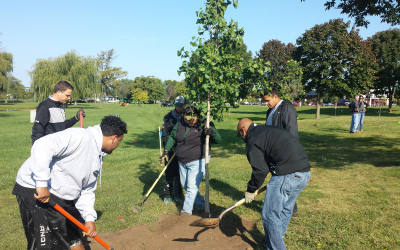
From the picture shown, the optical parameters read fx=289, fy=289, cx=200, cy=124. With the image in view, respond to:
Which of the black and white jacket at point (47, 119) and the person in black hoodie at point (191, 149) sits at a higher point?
the black and white jacket at point (47, 119)

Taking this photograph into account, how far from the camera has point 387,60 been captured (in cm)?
3659

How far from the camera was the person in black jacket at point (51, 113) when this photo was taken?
16.0 feet

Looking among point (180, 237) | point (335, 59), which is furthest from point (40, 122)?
point (335, 59)

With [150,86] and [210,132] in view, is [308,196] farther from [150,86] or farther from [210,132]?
[150,86]

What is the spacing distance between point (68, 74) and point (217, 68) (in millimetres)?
49241

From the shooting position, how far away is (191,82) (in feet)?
18.6

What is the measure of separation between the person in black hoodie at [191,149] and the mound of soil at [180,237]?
Result: 0.53m

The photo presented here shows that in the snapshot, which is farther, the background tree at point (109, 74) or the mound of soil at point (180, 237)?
the background tree at point (109, 74)

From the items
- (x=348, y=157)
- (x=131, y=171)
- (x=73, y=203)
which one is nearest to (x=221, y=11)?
(x=73, y=203)

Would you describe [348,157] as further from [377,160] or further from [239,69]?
[239,69]

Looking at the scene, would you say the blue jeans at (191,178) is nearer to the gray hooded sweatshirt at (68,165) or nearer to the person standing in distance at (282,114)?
the person standing in distance at (282,114)

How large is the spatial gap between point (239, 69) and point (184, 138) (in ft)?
5.61

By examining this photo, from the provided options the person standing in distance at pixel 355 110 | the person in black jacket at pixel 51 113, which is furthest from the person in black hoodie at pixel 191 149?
the person standing in distance at pixel 355 110

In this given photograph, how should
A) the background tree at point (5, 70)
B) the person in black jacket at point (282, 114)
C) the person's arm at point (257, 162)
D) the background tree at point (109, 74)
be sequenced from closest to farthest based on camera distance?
1. the person's arm at point (257, 162)
2. the person in black jacket at point (282, 114)
3. the background tree at point (5, 70)
4. the background tree at point (109, 74)
